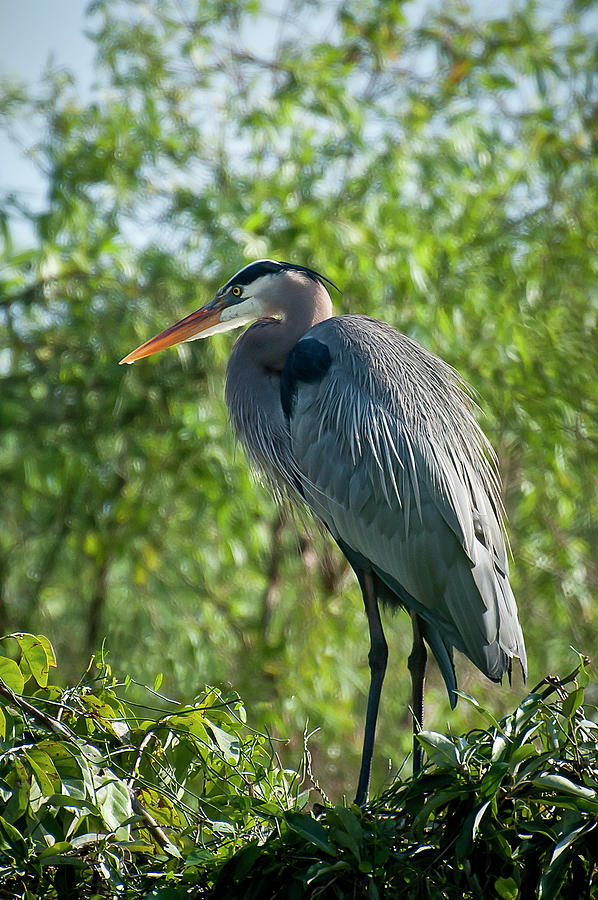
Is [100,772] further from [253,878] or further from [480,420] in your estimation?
[480,420]

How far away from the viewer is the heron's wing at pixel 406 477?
2447 millimetres

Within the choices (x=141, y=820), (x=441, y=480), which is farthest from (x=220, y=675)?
(x=141, y=820)

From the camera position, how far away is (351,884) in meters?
1.38

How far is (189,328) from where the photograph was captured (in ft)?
10.2

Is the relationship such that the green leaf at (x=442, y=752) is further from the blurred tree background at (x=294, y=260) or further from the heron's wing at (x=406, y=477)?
the blurred tree background at (x=294, y=260)

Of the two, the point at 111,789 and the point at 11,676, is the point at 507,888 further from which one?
the point at 11,676

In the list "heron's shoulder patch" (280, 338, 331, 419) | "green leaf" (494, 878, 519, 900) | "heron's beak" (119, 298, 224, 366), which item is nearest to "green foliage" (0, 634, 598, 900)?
"green leaf" (494, 878, 519, 900)

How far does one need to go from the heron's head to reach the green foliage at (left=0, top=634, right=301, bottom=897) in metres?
1.48

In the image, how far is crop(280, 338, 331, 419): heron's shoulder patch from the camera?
270cm

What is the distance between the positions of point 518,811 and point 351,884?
0.25 m

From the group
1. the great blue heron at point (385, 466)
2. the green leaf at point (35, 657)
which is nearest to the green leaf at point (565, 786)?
the green leaf at point (35, 657)

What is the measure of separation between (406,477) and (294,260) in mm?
1933

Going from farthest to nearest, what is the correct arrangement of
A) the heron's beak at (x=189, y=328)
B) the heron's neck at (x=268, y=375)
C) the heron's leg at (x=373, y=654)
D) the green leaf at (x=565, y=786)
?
the heron's beak at (x=189, y=328), the heron's neck at (x=268, y=375), the heron's leg at (x=373, y=654), the green leaf at (x=565, y=786)

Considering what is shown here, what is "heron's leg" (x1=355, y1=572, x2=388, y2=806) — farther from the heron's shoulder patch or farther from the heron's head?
the heron's head
